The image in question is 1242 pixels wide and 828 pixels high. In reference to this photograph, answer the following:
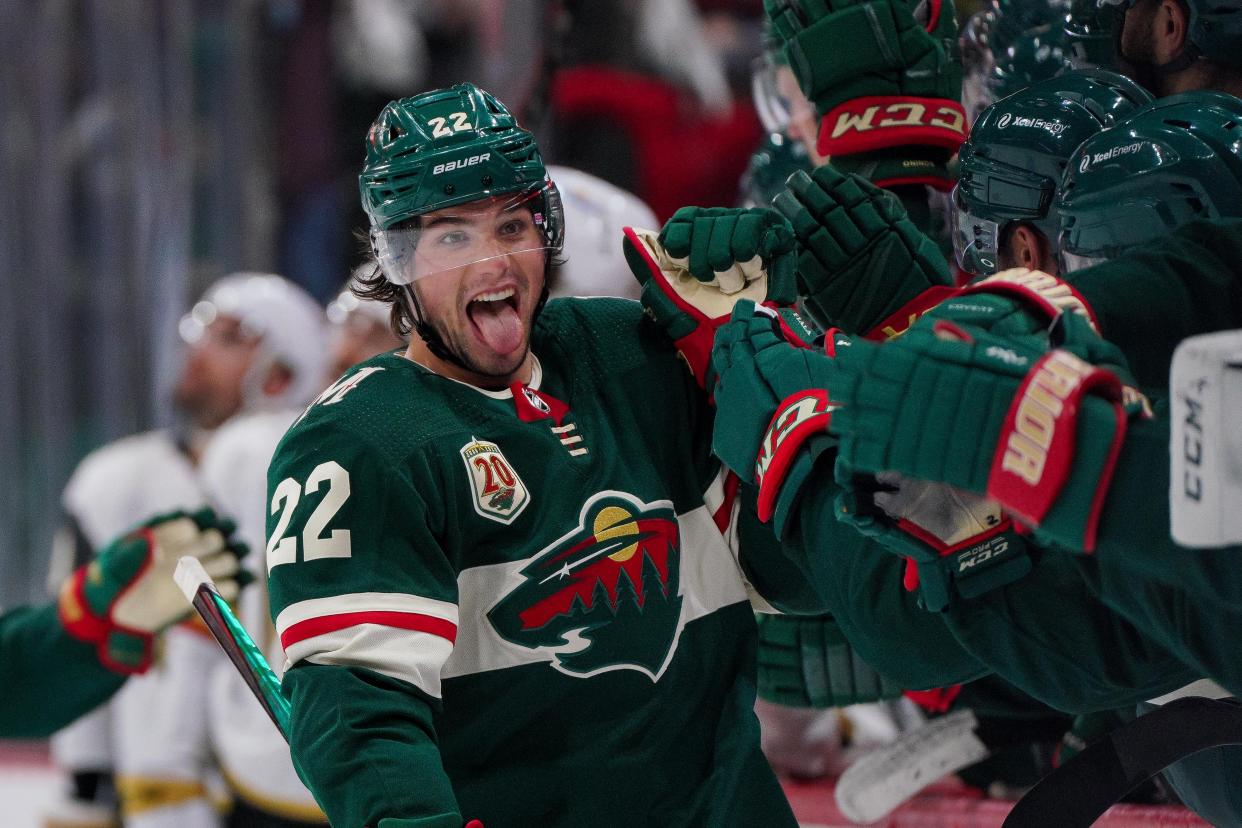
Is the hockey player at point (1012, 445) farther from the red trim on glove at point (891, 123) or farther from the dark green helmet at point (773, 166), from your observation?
the dark green helmet at point (773, 166)

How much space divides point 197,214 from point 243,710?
3.16 m

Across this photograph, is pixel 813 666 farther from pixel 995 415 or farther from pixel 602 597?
pixel 995 415

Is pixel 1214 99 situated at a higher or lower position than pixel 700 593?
higher

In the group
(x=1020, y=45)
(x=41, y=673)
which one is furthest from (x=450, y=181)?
(x=41, y=673)

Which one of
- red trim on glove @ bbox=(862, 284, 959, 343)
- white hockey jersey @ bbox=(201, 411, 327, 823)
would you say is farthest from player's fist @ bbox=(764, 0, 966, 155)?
white hockey jersey @ bbox=(201, 411, 327, 823)

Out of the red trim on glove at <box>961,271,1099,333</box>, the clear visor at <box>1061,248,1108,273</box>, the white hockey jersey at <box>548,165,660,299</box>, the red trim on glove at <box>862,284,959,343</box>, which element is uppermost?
the red trim on glove at <box>961,271,1099,333</box>

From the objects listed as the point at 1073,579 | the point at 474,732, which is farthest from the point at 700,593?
the point at 1073,579

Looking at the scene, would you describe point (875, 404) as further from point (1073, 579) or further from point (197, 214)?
point (197, 214)

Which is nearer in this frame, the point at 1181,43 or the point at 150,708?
the point at 1181,43

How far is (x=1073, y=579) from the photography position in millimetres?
1625

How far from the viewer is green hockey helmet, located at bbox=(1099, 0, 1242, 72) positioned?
1971 millimetres

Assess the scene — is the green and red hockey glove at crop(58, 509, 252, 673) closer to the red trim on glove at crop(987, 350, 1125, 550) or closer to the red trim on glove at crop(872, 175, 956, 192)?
the red trim on glove at crop(872, 175, 956, 192)

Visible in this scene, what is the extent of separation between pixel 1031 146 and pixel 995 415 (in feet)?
2.48

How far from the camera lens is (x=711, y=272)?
2.00 metres
